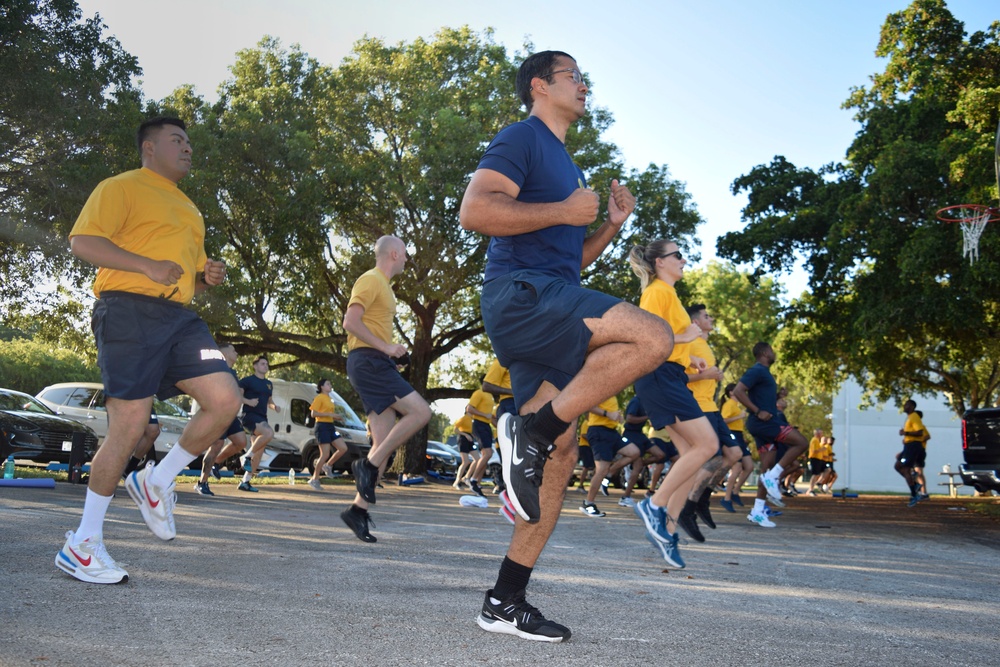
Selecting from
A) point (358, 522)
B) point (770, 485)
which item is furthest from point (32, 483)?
point (770, 485)

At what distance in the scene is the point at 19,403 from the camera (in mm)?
15180

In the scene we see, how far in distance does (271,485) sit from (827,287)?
14322mm

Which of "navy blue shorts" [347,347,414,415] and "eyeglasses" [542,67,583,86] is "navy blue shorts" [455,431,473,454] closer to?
→ "navy blue shorts" [347,347,414,415]

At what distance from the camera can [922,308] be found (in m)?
19.9

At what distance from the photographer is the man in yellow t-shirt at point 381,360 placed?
688 centimetres

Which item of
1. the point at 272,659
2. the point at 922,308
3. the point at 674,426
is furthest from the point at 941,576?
the point at 922,308

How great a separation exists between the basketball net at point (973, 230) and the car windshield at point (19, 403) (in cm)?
1518

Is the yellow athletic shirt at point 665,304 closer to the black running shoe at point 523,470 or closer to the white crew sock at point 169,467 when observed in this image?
the white crew sock at point 169,467

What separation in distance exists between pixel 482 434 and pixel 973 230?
A: 903 centimetres

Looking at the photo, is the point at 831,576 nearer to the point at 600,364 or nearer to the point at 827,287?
the point at 600,364

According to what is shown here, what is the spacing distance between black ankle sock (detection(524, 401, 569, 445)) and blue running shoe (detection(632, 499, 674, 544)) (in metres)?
2.90

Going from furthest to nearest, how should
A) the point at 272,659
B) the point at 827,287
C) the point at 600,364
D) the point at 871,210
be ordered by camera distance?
the point at 827,287
the point at 871,210
the point at 600,364
the point at 272,659

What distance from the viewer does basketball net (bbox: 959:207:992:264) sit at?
54.6 feet

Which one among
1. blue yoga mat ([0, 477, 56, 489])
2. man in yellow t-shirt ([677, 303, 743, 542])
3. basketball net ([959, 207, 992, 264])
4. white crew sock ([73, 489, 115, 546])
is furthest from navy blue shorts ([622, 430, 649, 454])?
white crew sock ([73, 489, 115, 546])
